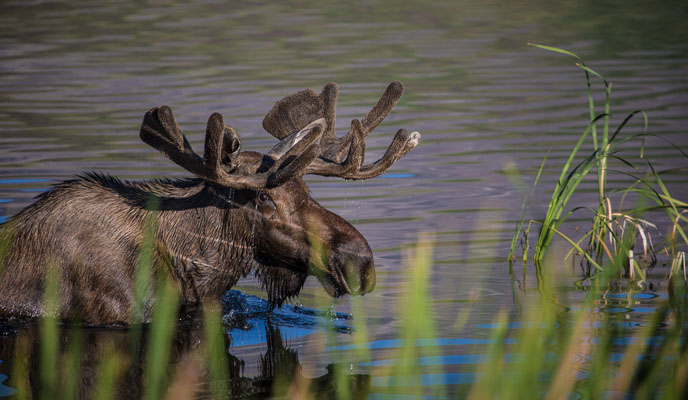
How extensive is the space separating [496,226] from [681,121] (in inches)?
215

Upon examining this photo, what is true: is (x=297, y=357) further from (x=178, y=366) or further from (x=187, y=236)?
(x=187, y=236)

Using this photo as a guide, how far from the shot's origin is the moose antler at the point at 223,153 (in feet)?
20.7

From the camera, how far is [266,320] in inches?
283

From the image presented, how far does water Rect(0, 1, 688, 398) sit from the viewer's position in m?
7.88

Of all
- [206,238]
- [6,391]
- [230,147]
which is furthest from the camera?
[206,238]

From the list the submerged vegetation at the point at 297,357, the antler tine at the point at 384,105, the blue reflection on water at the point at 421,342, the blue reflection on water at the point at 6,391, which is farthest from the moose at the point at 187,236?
the blue reflection on water at the point at 6,391

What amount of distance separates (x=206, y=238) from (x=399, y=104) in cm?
987

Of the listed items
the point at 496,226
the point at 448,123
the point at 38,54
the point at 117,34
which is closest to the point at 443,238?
the point at 496,226

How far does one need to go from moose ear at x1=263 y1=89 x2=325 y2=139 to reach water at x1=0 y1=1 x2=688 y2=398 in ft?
4.27

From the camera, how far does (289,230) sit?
6695 mm

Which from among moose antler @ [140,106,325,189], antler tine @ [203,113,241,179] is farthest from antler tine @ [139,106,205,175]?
antler tine @ [203,113,241,179]

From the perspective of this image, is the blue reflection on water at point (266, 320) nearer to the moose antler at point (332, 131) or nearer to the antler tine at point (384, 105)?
the moose antler at point (332, 131)

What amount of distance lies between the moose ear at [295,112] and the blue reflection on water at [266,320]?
1278mm

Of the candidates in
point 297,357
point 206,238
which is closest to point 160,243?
point 206,238
